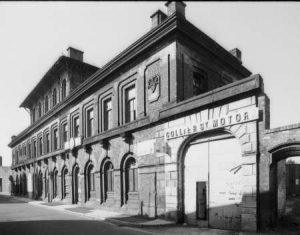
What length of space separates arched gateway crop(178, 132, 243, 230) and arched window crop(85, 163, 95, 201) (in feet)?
27.5

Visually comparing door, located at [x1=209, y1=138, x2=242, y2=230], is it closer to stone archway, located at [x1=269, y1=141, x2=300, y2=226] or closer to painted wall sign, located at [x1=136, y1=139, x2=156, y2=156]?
stone archway, located at [x1=269, y1=141, x2=300, y2=226]

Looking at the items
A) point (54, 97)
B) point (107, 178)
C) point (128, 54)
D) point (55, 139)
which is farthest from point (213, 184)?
point (54, 97)

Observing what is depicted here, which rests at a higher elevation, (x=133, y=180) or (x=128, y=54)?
(x=128, y=54)

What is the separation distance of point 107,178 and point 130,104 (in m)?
4.78

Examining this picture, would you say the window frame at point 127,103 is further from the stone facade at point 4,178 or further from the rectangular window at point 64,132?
the stone facade at point 4,178

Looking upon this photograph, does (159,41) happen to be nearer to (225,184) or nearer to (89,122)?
(225,184)

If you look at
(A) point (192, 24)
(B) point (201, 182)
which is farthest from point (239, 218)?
(A) point (192, 24)

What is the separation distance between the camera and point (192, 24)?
12391mm

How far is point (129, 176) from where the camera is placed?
14180 millimetres

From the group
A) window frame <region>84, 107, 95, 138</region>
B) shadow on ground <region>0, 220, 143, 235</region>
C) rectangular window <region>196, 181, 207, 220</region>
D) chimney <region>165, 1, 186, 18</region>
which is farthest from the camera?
window frame <region>84, 107, 95, 138</region>

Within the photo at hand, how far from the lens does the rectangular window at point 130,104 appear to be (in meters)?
14.6

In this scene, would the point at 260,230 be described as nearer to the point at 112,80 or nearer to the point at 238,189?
the point at 238,189

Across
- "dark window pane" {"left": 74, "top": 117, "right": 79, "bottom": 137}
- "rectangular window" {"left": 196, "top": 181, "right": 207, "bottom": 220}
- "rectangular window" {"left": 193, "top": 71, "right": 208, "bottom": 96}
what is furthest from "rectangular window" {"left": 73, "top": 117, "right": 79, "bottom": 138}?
"rectangular window" {"left": 196, "top": 181, "right": 207, "bottom": 220}

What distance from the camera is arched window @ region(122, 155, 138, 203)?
543 inches
